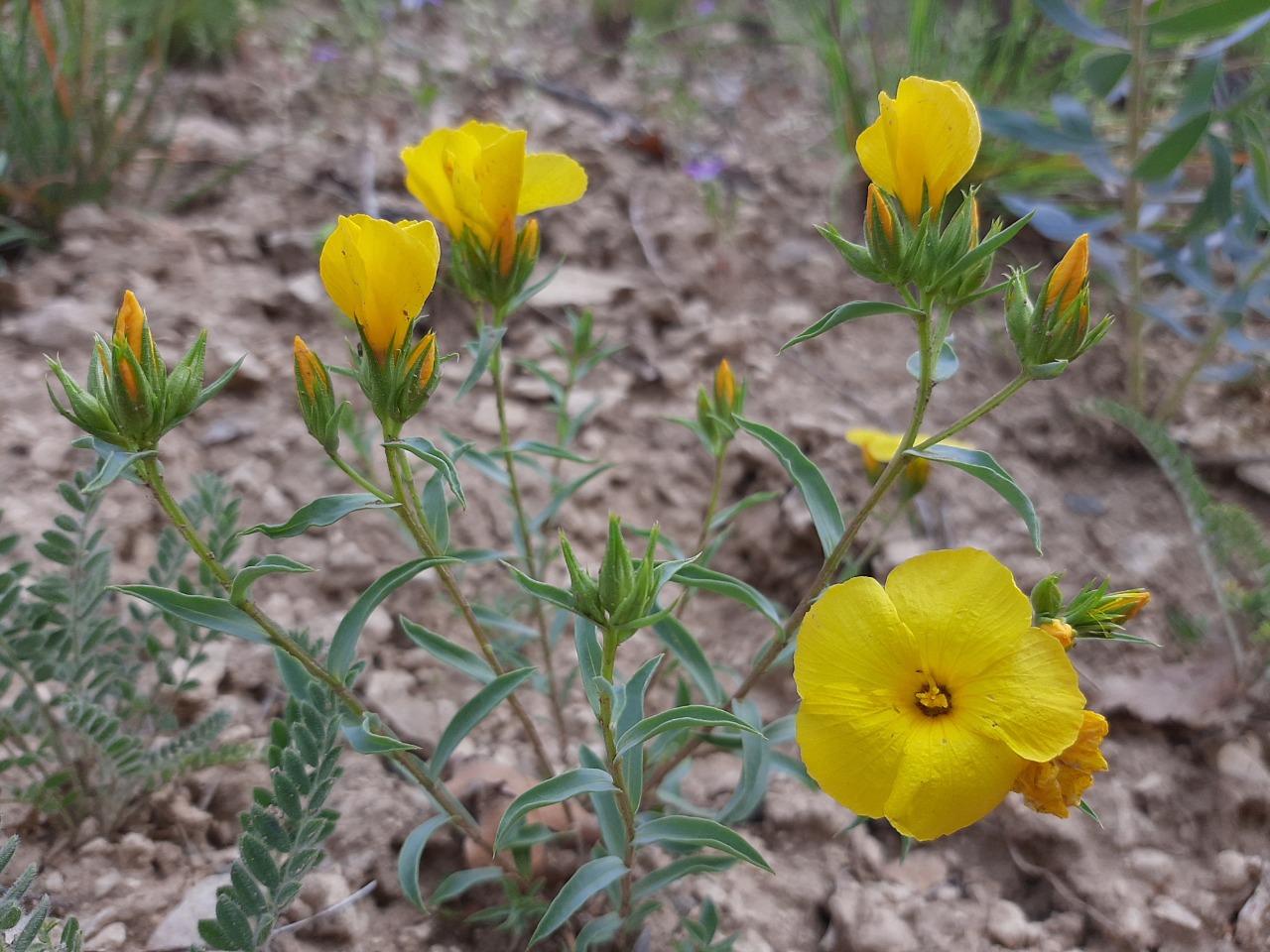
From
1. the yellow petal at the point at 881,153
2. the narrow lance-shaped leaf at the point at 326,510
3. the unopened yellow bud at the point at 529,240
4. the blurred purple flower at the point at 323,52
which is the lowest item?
the narrow lance-shaped leaf at the point at 326,510

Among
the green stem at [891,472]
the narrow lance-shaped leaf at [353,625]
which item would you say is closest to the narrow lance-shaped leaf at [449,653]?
the narrow lance-shaped leaf at [353,625]

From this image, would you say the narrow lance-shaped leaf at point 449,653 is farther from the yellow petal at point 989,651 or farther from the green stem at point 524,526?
the yellow petal at point 989,651

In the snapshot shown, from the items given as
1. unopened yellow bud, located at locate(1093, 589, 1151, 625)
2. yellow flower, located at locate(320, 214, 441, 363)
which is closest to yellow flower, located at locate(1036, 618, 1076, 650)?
unopened yellow bud, located at locate(1093, 589, 1151, 625)

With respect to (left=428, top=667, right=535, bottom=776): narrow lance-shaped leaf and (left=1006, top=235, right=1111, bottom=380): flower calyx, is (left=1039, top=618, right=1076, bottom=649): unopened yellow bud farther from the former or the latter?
(left=428, top=667, right=535, bottom=776): narrow lance-shaped leaf

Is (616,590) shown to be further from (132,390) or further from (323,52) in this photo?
(323,52)

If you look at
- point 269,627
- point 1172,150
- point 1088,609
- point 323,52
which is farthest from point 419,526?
point 323,52

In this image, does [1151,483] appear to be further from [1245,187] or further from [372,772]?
[372,772]

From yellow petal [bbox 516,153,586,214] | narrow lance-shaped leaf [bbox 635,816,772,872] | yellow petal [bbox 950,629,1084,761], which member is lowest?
narrow lance-shaped leaf [bbox 635,816,772,872]
